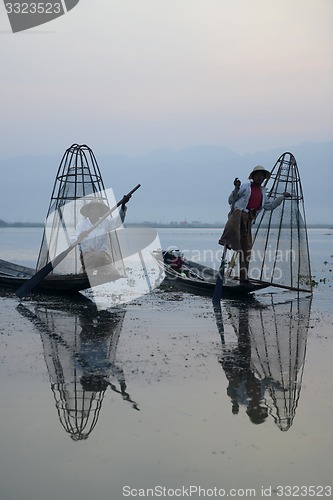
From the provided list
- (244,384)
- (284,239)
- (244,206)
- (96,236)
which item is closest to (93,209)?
(96,236)

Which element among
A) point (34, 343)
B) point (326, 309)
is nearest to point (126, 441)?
point (34, 343)

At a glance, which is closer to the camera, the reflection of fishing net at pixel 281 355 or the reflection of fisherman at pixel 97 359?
the reflection of fishing net at pixel 281 355

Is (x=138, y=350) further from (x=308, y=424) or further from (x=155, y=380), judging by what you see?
(x=308, y=424)

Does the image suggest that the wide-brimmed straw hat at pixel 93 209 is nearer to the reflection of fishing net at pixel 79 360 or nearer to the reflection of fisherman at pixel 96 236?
the reflection of fisherman at pixel 96 236

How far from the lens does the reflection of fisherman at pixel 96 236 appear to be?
420 inches

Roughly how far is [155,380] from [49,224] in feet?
29.5

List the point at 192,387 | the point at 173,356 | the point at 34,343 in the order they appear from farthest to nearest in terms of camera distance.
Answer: the point at 34,343, the point at 173,356, the point at 192,387

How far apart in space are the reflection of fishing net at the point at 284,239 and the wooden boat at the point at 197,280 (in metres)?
1.21

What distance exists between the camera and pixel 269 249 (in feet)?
44.2

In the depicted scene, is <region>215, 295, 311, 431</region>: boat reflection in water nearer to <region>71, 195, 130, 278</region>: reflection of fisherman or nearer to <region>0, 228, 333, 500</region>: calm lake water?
<region>0, 228, 333, 500</region>: calm lake water

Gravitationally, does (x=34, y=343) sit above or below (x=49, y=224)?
below

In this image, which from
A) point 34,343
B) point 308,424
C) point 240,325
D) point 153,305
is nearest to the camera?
point 308,424

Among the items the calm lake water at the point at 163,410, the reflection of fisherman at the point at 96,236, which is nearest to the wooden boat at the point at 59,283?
the reflection of fisherman at the point at 96,236

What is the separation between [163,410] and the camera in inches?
169
